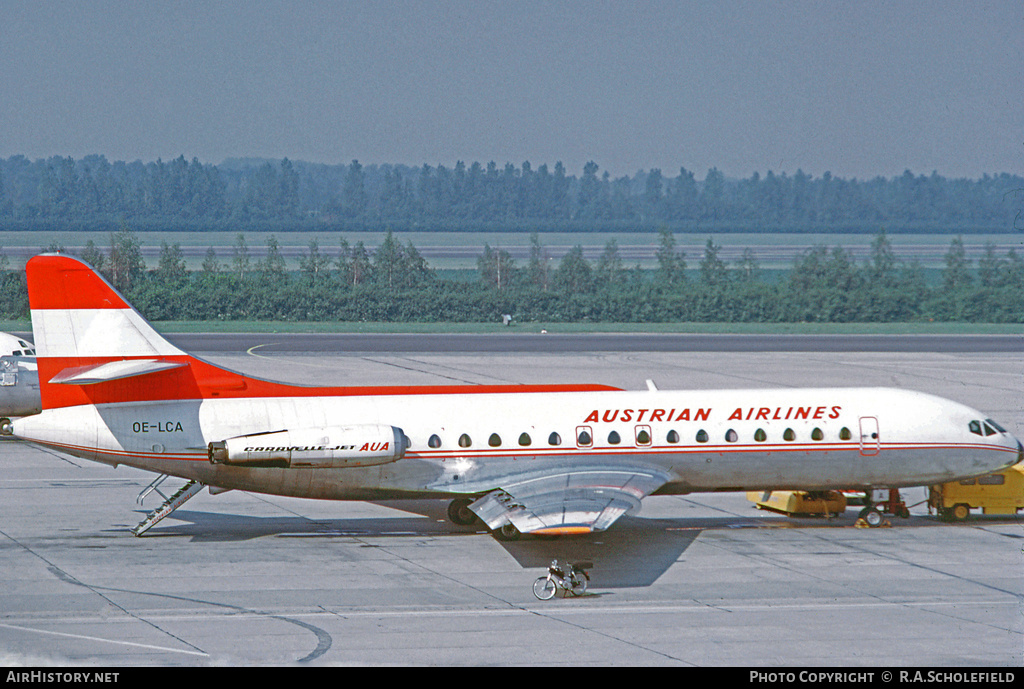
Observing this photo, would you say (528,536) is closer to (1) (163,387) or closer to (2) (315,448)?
(2) (315,448)

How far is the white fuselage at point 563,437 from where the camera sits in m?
24.8

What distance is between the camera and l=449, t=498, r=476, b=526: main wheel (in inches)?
1051

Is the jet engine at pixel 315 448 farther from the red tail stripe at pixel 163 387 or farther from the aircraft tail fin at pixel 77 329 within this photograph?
the aircraft tail fin at pixel 77 329

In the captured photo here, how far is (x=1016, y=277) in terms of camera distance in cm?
9150

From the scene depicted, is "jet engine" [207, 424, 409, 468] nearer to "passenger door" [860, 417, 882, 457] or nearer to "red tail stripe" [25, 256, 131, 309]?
"red tail stripe" [25, 256, 131, 309]

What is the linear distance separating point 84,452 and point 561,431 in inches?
393

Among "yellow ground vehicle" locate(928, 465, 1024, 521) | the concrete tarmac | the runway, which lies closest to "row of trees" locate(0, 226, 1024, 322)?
the runway

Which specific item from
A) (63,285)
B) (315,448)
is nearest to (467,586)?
(315,448)

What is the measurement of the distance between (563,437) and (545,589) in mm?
5049

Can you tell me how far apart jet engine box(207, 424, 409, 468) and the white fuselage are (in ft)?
1.23

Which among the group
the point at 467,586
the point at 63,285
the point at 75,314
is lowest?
the point at 467,586

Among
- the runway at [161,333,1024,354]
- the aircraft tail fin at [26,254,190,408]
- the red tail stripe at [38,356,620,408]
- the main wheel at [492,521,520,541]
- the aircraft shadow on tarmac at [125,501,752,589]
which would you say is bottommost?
the aircraft shadow on tarmac at [125,501,752,589]

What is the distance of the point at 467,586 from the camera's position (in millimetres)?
21828

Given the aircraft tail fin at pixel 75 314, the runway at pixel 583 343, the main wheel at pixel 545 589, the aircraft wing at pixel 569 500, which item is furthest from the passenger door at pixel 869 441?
the runway at pixel 583 343
